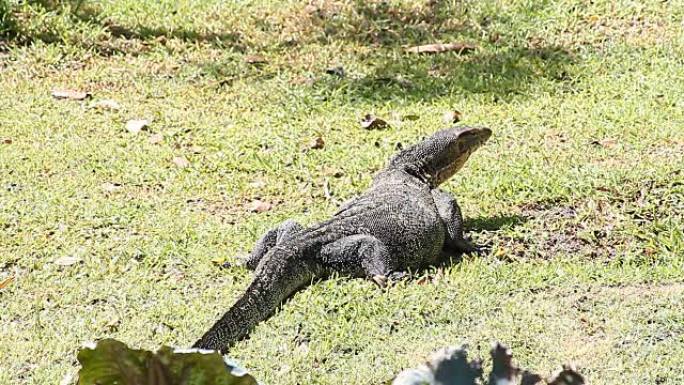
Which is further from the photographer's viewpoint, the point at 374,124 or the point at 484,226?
the point at 374,124

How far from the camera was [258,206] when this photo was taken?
694cm

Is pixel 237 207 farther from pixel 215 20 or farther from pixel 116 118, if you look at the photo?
pixel 215 20

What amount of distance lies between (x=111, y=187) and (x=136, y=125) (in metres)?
1.15

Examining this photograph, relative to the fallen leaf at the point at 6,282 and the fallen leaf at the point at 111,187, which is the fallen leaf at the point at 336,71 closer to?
the fallen leaf at the point at 111,187

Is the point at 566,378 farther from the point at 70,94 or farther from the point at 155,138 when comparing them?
the point at 70,94

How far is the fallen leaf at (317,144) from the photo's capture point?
26.0ft

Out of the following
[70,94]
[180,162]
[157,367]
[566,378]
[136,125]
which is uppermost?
[566,378]

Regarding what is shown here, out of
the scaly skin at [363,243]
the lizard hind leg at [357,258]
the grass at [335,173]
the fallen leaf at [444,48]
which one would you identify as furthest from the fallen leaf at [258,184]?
the fallen leaf at [444,48]

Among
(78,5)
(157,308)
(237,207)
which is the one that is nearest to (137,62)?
(78,5)

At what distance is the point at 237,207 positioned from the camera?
6969 mm

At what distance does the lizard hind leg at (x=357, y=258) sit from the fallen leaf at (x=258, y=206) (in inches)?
48.0

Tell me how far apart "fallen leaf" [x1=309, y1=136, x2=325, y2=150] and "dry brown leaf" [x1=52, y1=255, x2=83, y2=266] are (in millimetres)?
2250

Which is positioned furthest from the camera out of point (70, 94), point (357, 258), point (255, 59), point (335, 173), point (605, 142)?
point (255, 59)

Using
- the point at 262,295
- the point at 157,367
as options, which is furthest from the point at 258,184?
the point at 157,367
